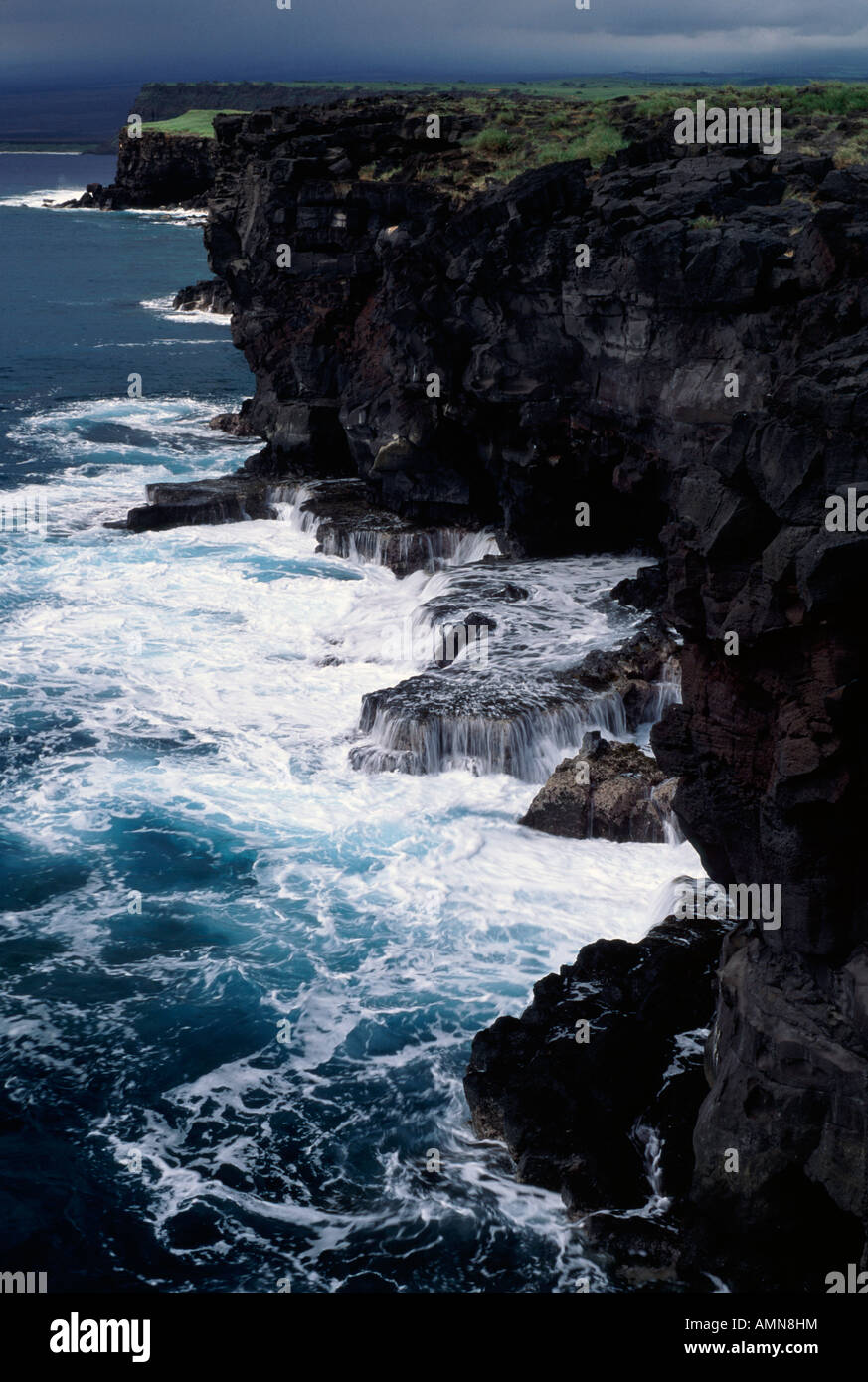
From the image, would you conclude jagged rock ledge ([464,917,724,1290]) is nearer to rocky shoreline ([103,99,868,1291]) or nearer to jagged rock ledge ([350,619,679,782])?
rocky shoreline ([103,99,868,1291])

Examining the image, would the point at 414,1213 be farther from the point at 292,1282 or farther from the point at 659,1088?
the point at 659,1088

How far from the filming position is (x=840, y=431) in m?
15.3

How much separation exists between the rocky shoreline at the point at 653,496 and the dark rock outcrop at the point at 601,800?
6.4 inches

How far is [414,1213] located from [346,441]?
37392 mm

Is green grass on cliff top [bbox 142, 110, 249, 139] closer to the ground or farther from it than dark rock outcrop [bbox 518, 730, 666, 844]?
farther from it

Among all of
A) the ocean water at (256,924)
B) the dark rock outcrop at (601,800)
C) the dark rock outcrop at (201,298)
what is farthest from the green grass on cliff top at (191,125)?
the dark rock outcrop at (601,800)

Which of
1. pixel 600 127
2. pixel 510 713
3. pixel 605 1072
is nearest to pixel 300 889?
pixel 510 713

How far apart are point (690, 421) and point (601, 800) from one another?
10661 millimetres

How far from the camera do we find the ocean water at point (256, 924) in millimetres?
18531

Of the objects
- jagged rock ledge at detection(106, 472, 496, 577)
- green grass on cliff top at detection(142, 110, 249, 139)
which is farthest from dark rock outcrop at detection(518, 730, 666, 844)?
green grass on cliff top at detection(142, 110, 249, 139)

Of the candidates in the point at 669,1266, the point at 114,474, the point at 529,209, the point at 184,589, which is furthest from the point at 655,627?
the point at 114,474

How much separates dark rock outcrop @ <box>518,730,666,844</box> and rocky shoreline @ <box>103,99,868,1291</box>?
0.53ft

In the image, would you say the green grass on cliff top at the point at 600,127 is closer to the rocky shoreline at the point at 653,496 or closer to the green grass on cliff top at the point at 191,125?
the rocky shoreline at the point at 653,496

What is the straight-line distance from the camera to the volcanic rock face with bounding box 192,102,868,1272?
15.4 metres
